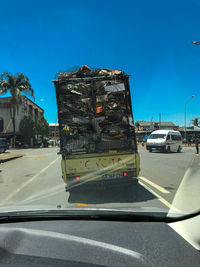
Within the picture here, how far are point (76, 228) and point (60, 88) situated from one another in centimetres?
479

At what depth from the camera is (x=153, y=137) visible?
2298 cm

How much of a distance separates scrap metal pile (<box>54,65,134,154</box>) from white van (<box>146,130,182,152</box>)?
51.6 ft

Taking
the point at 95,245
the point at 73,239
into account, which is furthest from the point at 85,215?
the point at 95,245

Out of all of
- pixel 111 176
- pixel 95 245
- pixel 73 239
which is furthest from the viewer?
pixel 111 176

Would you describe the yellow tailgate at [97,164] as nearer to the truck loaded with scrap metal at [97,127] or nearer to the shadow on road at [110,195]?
the truck loaded with scrap metal at [97,127]

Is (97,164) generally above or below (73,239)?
above

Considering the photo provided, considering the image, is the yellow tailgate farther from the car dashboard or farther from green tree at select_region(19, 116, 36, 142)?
green tree at select_region(19, 116, 36, 142)

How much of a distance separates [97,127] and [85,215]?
4.23 metres

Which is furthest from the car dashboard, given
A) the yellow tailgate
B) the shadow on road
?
the yellow tailgate

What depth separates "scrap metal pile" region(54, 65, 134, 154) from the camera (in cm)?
648

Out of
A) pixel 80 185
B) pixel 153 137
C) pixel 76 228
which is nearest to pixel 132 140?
pixel 80 185

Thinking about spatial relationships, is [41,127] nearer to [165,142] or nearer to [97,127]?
[165,142]

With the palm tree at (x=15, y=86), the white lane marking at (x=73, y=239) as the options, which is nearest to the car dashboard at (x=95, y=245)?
the white lane marking at (x=73, y=239)

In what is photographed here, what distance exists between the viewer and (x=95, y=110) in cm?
666
